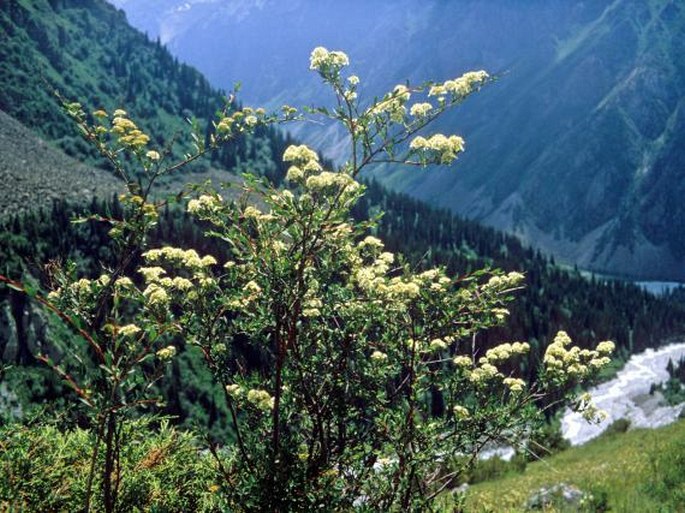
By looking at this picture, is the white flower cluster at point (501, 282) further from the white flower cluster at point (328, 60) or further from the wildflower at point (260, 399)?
the white flower cluster at point (328, 60)

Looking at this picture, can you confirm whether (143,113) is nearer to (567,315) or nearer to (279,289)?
(567,315)

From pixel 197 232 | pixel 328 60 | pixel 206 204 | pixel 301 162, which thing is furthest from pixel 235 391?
pixel 197 232

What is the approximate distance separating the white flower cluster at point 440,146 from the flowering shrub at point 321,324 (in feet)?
0.08

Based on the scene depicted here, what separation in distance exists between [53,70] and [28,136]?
2228 inches

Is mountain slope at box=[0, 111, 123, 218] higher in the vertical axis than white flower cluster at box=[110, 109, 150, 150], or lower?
higher

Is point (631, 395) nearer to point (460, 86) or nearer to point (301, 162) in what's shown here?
point (460, 86)

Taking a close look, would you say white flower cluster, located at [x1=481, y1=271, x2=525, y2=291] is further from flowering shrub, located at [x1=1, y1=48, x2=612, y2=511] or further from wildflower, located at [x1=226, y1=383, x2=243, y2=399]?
wildflower, located at [x1=226, y1=383, x2=243, y2=399]

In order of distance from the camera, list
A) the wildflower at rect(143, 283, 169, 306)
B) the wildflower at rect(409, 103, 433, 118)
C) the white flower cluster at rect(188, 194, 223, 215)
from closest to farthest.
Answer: the wildflower at rect(143, 283, 169, 306) → the white flower cluster at rect(188, 194, 223, 215) → the wildflower at rect(409, 103, 433, 118)

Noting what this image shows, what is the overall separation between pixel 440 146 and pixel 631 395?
4079 inches

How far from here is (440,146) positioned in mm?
6527

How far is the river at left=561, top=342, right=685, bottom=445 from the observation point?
78175 mm

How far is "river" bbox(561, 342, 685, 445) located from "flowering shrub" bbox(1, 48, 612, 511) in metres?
62.4

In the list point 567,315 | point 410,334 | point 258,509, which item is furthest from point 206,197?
point 567,315

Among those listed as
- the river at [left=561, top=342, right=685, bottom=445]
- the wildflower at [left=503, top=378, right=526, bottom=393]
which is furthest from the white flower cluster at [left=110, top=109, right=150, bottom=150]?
the river at [left=561, top=342, right=685, bottom=445]
